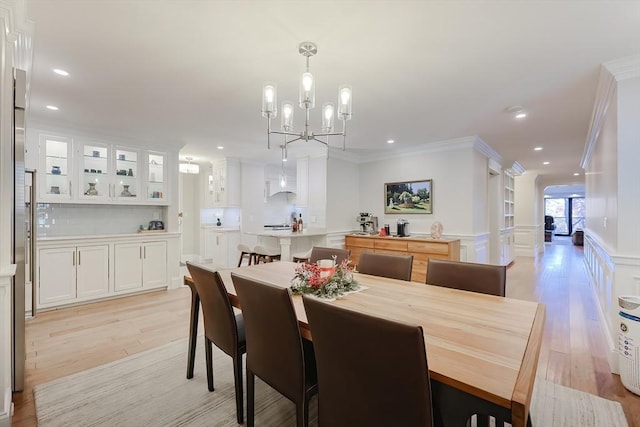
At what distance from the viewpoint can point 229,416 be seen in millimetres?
1898

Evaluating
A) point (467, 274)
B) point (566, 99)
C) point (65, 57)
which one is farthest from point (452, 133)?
point (65, 57)

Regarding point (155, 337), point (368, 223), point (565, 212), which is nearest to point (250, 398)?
point (155, 337)

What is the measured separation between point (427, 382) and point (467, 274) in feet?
4.52

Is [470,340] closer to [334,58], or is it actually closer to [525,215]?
[334,58]

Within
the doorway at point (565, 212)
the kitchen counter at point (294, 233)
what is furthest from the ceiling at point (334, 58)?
the doorway at point (565, 212)

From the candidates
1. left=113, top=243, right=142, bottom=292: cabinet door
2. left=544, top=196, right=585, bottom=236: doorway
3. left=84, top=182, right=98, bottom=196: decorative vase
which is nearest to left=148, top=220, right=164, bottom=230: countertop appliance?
left=113, top=243, right=142, bottom=292: cabinet door

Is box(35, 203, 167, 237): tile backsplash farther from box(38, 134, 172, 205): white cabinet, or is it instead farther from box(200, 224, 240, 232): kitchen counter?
box(200, 224, 240, 232): kitchen counter

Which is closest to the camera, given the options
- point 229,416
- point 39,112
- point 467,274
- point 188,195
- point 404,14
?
point 404,14

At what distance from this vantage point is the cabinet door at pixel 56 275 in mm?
3738

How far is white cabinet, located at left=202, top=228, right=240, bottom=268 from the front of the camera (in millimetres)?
6648

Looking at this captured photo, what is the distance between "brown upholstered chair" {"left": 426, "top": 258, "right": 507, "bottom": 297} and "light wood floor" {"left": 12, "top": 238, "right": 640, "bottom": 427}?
41.3 inches

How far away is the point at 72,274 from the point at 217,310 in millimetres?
3347

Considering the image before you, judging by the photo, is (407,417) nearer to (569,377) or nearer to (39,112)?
(569,377)

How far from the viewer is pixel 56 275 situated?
3840 millimetres
